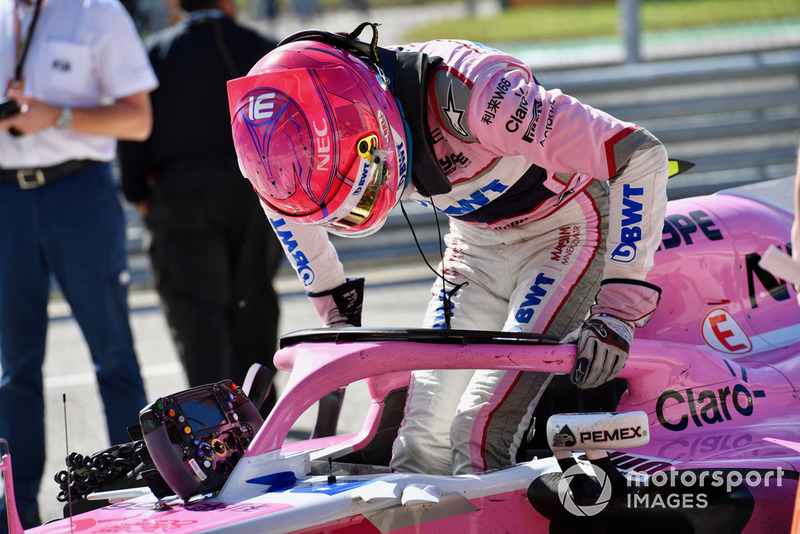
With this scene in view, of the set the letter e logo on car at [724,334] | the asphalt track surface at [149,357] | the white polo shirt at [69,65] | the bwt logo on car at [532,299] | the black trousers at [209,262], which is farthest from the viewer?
the asphalt track surface at [149,357]

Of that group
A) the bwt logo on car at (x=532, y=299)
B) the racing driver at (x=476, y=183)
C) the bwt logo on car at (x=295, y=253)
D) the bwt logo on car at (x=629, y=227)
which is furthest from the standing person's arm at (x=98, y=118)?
the bwt logo on car at (x=629, y=227)

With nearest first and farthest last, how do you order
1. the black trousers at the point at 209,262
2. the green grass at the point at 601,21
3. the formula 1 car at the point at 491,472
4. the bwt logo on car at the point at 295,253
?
the formula 1 car at the point at 491,472, the bwt logo on car at the point at 295,253, the black trousers at the point at 209,262, the green grass at the point at 601,21

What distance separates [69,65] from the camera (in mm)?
4289

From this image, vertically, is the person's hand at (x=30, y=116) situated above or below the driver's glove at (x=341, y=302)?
above

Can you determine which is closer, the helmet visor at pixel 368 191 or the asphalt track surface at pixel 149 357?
the helmet visor at pixel 368 191

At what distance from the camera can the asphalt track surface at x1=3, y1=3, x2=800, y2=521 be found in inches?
205

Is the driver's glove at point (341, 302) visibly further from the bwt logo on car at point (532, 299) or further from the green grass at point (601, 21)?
the green grass at point (601, 21)

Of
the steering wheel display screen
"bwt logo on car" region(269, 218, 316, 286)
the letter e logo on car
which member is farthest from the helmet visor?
the letter e logo on car

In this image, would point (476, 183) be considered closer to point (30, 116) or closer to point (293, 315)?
point (30, 116)

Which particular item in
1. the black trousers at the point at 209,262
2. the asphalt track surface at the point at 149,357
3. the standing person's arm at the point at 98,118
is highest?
the standing person's arm at the point at 98,118

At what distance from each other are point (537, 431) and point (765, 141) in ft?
22.8

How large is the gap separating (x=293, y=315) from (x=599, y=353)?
5169mm

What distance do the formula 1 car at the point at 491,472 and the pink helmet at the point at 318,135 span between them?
14.6 inches

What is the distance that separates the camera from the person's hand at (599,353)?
2484 millimetres
